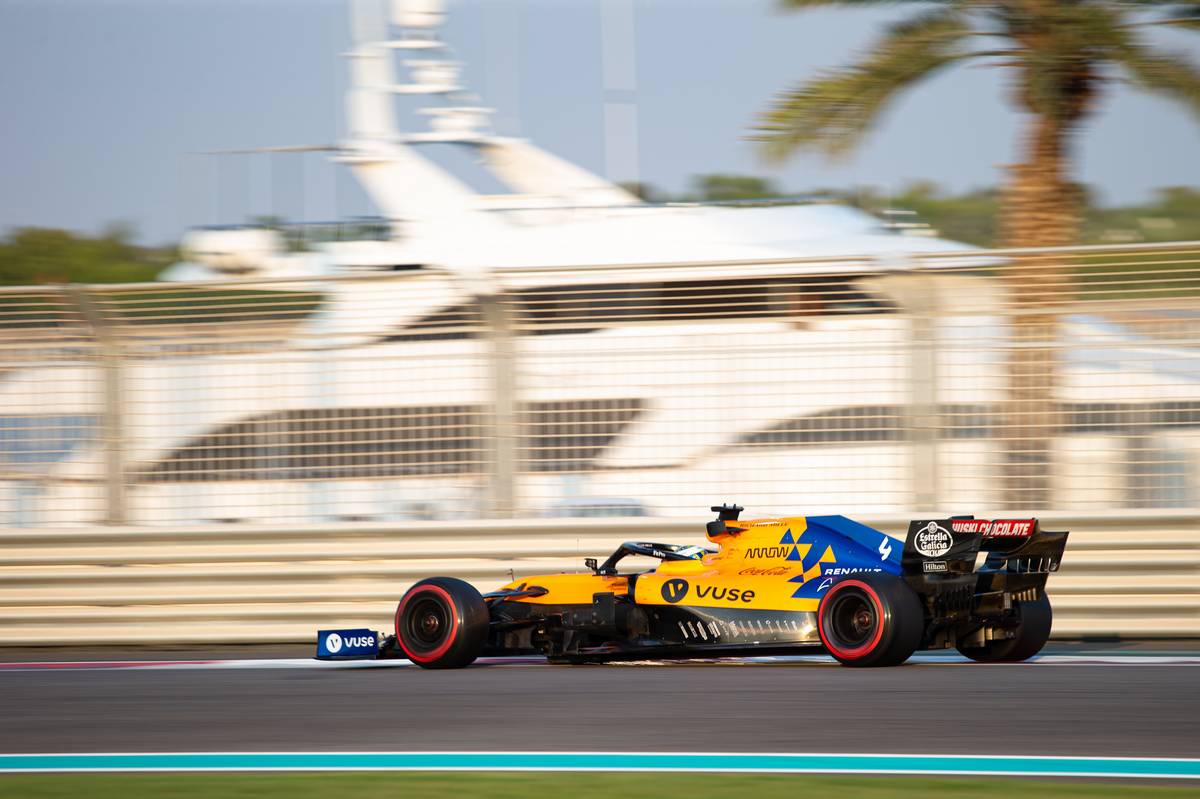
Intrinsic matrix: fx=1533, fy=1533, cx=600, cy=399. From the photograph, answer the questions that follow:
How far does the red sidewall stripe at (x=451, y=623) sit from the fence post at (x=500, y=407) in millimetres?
1815

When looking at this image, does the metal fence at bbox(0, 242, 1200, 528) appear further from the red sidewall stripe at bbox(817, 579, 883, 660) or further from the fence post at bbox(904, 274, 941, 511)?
the red sidewall stripe at bbox(817, 579, 883, 660)

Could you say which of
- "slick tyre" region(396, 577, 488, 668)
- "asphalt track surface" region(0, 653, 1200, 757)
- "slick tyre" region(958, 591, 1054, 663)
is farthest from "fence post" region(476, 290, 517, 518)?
"slick tyre" region(958, 591, 1054, 663)

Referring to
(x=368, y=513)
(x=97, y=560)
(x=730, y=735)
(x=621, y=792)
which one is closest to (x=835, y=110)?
(x=368, y=513)

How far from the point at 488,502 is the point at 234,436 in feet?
6.04

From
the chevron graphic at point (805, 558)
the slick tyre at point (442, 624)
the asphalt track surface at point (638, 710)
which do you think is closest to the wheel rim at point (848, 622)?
the asphalt track surface at point (638, 710)

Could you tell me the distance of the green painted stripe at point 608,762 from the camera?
15.6 ft

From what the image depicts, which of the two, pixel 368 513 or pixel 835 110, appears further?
pixel 835 110

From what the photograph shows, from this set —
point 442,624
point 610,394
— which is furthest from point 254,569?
point 610,394

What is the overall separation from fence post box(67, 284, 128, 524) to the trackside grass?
6095 mm

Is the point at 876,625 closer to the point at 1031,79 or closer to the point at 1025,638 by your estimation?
the point at 1025,638

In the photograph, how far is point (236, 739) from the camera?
5.80 m

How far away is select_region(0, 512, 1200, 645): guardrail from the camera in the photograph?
10.3 m

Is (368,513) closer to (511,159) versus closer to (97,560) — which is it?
(97,560)

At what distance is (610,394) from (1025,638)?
3431 millimetres
